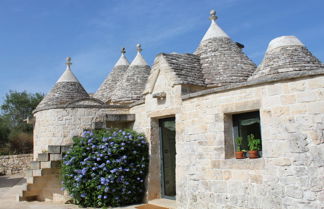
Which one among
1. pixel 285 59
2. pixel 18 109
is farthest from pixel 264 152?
pixel 18 109

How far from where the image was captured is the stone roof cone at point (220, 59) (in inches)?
348

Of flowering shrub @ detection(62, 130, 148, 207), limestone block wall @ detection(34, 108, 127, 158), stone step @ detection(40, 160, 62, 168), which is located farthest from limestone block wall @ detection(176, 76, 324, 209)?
stone step @ detection(40, 160, 62, 168)

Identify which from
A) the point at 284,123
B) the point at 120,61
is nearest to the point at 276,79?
the point at 284,123

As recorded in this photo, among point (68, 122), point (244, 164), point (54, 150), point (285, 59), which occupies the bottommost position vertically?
point (244, 164)

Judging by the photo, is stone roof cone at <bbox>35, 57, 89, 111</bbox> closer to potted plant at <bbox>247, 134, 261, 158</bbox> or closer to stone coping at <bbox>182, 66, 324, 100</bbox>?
stone coping at <bbox>182, 66, 324, 100</bbox>

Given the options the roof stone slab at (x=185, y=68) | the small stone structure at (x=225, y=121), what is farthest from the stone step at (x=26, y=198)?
the roof stone slab at (x=185, y=68)

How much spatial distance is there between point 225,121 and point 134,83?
6.33 meters

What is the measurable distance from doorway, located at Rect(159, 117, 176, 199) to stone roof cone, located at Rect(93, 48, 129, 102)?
16.9ft

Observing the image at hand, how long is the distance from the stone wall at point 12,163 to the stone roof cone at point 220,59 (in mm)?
15713

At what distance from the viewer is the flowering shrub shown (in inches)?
306

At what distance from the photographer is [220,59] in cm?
970

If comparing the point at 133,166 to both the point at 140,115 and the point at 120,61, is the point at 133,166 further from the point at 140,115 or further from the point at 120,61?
the point at 120,61

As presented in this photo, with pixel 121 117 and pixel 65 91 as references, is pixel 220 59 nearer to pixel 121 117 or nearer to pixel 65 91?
pixel 121 117

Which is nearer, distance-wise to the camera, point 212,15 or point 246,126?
point 246,126
